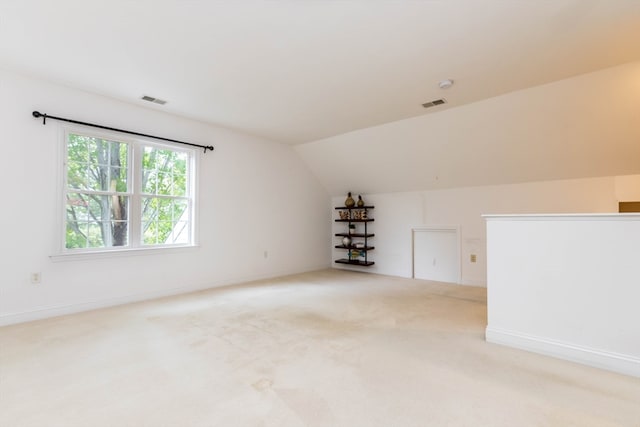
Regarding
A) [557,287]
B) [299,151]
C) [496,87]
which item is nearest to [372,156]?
[299,151]

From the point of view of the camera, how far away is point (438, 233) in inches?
210

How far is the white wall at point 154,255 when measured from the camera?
3068 millimetres

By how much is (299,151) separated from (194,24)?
3785 mm

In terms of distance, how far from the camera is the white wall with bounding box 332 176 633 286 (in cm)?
411

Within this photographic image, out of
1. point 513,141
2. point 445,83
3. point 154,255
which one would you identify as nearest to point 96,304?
point 154,255

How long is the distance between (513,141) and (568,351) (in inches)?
108

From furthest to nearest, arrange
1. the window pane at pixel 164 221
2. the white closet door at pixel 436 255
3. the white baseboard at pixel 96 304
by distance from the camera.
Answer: the white closet door at pixel 436 255 < the window pane at pixel 164 221 < the white baseboard at pixel 96 304

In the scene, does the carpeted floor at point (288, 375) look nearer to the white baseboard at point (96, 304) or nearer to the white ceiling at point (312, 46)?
the white baseboard at point (96, 304)

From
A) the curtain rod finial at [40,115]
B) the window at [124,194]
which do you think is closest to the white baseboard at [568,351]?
the window at [124,194]

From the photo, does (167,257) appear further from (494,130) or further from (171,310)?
(494,130)

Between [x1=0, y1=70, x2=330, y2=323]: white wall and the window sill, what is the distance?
0.17 feet

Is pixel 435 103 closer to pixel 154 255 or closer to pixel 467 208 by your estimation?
pixel 467 208

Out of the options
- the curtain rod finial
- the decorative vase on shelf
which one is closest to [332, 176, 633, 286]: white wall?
the decorative vase on shelf

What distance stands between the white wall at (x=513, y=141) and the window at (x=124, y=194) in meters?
2.53
